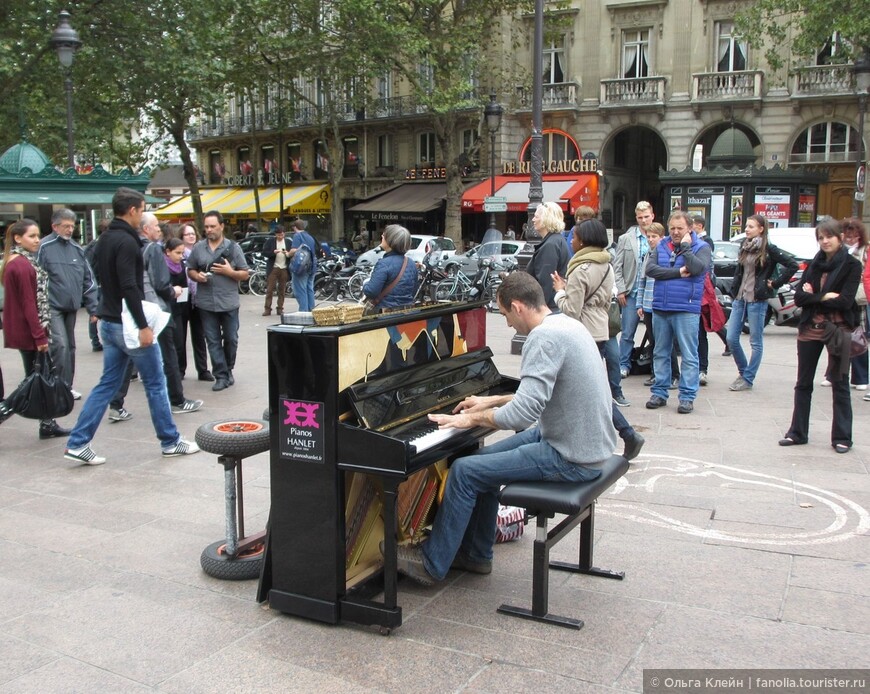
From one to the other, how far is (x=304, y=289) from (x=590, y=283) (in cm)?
870

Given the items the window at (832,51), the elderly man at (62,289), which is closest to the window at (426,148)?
the window at (832,51)

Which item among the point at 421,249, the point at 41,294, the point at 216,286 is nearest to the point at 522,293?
the point at 41,294

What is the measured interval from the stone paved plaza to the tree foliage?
73.7 feet

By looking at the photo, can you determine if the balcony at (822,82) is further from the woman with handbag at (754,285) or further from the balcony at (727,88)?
the woman with handbag at (754,285)

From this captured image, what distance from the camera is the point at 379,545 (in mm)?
4328

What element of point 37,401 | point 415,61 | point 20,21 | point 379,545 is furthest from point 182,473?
point 415,61

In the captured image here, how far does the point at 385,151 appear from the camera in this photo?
4128 centimetres

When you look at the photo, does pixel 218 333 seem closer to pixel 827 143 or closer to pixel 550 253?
pixel 550 253

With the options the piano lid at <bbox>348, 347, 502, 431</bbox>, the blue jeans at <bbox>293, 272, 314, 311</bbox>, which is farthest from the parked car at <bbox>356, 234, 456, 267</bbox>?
the piano lid at <bbox>348, 347, 502, 431</bbox>

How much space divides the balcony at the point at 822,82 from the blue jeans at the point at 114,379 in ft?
94.2

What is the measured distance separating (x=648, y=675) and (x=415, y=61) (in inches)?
1199

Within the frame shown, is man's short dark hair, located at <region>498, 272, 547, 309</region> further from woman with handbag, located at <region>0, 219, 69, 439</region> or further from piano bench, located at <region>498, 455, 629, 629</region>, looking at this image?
woman with handbag, located at <region>0, 219, 69, 439</region>

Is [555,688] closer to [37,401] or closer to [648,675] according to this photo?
[648,675]

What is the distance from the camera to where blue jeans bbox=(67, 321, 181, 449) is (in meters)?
6.44
